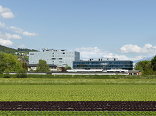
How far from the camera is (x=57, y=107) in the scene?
2308cm

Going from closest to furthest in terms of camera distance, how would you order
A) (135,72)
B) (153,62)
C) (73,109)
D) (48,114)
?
1. (48,114)
2. (73,109)
3. (153,62)
4. (135,72)

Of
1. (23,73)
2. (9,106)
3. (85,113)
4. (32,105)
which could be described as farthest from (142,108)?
(23,73)

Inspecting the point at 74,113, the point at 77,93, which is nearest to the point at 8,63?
the point at 77,93

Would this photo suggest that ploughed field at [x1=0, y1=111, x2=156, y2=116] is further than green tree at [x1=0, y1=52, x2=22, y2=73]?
No

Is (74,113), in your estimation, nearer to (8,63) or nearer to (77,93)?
(77,93)

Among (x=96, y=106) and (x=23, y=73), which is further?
(x=23, y=73)

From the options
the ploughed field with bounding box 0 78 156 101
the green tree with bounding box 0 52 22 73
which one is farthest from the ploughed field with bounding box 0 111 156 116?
the green tree with bounding box 0 52 22 73

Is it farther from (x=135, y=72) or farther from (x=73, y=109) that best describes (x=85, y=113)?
(x=135, y=72)

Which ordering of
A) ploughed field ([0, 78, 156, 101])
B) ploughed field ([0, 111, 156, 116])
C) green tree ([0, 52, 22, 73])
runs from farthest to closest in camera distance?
green tree ([0, 52, 22, 73]), ploughed field ([0, 78, 156, 101]), ploughed field ([0, 111, 156, 116])

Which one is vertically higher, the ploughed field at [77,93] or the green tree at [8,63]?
the green tree at [8,63]

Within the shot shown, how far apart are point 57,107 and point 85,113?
339 centimetres

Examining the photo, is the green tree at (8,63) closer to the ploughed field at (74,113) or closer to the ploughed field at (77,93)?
the ploughed field at (77,93)

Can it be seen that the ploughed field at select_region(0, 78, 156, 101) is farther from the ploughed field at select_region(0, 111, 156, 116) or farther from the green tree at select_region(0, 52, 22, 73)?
the green tree at select_region(0, 52, 22, 73)

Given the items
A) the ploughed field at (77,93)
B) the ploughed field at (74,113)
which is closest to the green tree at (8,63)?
the ploughed field at (77,93)
